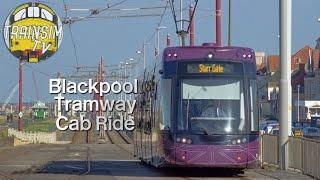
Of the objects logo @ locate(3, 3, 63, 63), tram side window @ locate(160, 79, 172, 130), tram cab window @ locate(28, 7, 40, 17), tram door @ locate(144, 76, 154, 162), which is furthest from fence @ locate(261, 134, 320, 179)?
logo @ locate(3, 3, 63, 63)

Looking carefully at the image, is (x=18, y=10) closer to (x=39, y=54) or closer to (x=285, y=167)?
(x=39, y=54)

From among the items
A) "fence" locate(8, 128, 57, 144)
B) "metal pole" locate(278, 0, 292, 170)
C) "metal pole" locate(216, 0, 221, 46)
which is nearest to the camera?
"metal pole" locate(278, 0, 292, 170)

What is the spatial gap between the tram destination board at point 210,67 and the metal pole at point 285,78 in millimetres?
3247

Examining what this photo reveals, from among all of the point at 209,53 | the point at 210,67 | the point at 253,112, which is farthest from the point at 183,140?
the point at 209,53

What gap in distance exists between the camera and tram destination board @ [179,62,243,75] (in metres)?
21.7

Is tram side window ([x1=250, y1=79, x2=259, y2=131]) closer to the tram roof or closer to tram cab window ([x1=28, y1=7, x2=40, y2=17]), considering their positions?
the tram roof

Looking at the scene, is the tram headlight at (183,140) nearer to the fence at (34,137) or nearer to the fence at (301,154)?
the fence at (301,154)

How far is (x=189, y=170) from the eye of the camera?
25125 millimetres

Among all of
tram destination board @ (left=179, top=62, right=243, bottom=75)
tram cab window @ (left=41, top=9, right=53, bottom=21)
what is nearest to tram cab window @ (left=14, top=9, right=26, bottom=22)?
tram cab window @ (left=41, top=9, right=53, bottom=21)

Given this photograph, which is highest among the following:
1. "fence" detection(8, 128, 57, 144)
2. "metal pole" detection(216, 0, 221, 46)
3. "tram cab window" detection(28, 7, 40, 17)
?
"tram cab window" detection(28, 7, 40, 17)

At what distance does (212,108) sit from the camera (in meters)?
21.3

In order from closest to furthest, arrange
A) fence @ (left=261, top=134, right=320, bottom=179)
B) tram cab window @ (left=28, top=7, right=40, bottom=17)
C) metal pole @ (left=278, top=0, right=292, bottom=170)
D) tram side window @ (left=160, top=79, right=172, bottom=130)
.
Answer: fence @ (left=261, top=134, right=320, bottom=179), tram side window @ (left=160, top=79, right=172, bottom=130), metal pole @ (left=278, top=0, right=292, bottom=170), tram cab window @ (left=28, top=7, right=40, bottom=17)

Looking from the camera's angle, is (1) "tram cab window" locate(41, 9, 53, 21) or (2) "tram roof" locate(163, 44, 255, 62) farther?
(1) "tram cab window" locate(41, 9, 53, 21)

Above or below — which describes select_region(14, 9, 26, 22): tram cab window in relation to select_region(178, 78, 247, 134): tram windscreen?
above
